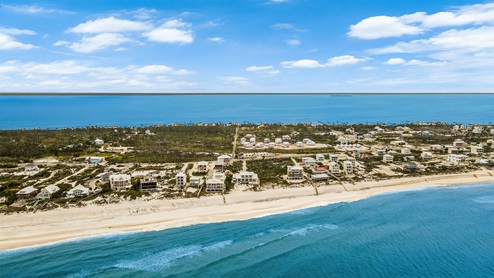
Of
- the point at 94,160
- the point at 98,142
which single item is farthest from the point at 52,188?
the point at 98,142

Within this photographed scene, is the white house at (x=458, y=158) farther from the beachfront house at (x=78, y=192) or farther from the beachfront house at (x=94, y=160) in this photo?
the beachfront house at (x=94, y=160)

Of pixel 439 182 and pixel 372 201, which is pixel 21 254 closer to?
pixel 372 201

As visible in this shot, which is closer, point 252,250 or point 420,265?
point 420,265

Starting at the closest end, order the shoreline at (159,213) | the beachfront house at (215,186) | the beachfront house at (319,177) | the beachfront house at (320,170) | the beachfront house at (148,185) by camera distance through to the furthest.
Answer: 1. the shoreline at (159,213)
2. the beachfront house at (148,185)
3. the beachfront house at (215,186)
4. the beachfront house at (319,177)
5. the beachfront house at (320,170)

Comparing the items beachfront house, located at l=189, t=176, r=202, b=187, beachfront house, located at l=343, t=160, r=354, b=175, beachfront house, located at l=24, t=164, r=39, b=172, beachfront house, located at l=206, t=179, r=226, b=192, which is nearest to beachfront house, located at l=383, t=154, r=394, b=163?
beachfront house, located at l=343, t=160, r=354, b=175

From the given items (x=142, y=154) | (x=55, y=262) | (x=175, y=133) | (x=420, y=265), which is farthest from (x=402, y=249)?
(x=175, y=133)

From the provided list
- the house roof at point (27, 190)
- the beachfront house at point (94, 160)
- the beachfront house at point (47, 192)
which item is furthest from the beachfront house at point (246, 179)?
the beachfront house at point (94, 160)
